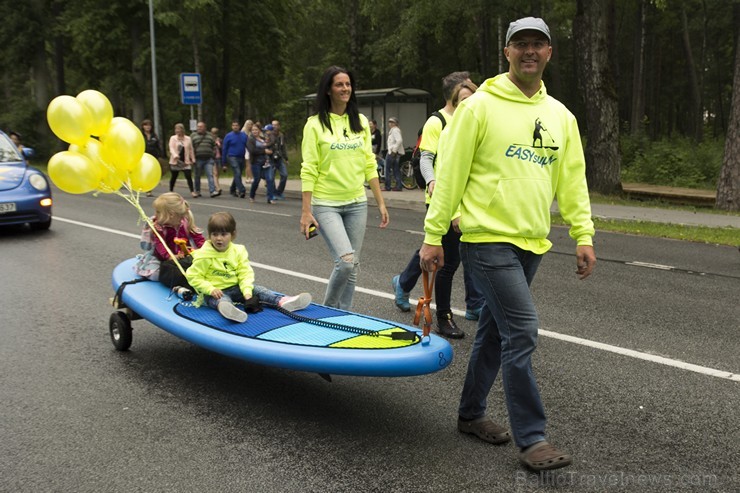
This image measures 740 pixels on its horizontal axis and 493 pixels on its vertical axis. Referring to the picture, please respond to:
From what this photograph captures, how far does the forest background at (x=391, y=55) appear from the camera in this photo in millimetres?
18578

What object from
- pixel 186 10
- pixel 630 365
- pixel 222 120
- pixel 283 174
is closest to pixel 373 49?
pixel 222 120

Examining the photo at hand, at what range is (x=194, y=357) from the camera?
5.45m

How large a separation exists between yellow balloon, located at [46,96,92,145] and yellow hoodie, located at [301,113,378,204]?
177 centimetres

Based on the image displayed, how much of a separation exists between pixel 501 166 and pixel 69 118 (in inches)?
144

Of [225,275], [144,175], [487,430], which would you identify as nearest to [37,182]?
[144,175]

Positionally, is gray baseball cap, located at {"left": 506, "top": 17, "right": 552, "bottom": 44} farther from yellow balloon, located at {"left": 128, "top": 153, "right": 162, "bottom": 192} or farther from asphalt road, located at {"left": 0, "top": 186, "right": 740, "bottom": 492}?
yellow balloon, located at {"left": 128, "top": 153, "right": 162, "bottom": 192}

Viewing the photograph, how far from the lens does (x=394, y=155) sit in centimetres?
2044

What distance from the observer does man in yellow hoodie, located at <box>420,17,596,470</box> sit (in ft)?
11.4

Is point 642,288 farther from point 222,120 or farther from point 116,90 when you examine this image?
point 116,90

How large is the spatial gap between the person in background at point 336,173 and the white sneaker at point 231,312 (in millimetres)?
921

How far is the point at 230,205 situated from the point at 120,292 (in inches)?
462

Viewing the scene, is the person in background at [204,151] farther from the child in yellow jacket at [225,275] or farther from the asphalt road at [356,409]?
the child in yellow jacket at [225,275]

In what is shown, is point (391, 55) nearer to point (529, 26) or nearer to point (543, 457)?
point (529, 26)

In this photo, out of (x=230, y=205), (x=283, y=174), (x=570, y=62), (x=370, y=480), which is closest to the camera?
(x=370, y=480)
